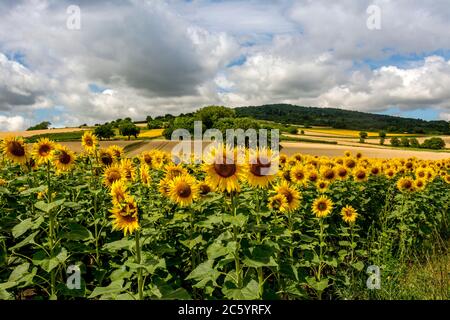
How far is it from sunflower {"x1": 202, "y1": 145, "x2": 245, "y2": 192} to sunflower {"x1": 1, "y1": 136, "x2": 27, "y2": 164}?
3121mm

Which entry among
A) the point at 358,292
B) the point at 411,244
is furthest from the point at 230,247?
the point at 411,244

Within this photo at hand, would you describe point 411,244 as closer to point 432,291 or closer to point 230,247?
point 432,291

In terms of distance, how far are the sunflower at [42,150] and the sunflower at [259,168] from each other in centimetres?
285

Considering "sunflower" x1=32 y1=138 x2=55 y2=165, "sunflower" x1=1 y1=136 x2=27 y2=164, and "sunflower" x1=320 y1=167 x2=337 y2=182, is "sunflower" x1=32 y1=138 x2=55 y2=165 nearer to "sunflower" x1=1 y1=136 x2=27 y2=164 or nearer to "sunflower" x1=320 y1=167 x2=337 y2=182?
"sunflower" x1=1 y1=136 x2=27 y2=164

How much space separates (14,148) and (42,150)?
604mm

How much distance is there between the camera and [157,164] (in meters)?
7.48

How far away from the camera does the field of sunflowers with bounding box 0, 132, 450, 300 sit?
4105 millimetres

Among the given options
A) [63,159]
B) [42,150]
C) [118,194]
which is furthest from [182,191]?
[63,159]

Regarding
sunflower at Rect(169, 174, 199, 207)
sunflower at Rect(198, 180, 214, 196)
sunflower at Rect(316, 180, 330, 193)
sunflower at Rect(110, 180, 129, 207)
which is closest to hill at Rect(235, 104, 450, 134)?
sunflower at Rect(316, 180, 330, 193)

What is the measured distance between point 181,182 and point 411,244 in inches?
280

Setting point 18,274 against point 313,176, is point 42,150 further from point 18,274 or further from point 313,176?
point 313,176

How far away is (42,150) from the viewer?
5344 millimetres

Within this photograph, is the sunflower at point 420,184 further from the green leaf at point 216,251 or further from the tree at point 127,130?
the tree at point 127,130
